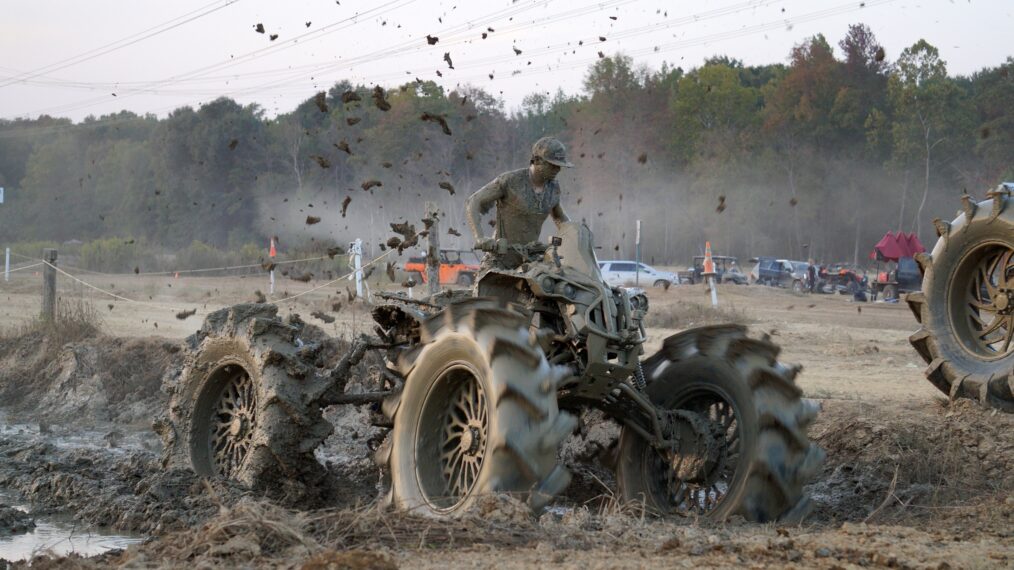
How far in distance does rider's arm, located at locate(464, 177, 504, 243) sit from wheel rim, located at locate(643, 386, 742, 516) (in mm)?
1952

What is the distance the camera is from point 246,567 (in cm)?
554

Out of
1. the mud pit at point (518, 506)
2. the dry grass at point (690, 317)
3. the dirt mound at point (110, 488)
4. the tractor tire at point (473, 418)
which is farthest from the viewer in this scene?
the dry grass at point (690, 317)

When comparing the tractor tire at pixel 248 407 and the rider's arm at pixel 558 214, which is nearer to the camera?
the tractor tire at pixel 248 407

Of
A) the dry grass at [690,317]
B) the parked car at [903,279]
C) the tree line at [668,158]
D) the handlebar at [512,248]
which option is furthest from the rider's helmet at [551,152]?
the tree line at [668,158]

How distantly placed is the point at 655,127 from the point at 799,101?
20.2 ft

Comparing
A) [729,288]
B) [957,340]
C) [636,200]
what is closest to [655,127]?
[636,200]

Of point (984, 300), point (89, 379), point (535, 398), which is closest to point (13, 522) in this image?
point (535, 398)

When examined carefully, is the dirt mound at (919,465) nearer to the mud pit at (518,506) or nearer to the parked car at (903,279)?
the mud pit at (518,506)

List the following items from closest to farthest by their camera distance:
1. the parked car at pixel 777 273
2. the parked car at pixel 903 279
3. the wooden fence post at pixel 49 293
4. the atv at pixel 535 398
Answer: the atv at pixel 535 398, the wooden fence post at pixel 49 293, the parked car at pixel 903 279, the parked car at pixel 777 273

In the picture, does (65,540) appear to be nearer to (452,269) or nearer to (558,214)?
(558,214)

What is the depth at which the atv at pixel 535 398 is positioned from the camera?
7.20 m

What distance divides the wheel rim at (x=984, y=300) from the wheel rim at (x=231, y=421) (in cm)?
650

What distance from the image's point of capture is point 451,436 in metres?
7.89

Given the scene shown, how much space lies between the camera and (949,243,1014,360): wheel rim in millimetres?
10742
